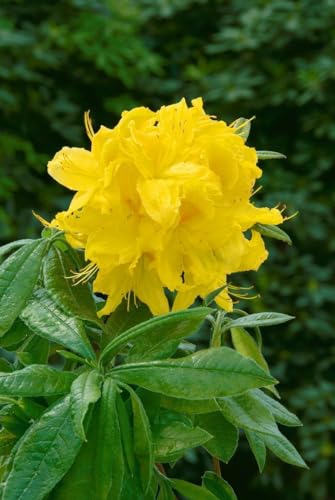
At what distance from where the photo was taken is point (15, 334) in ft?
2.43

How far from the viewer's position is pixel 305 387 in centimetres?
244

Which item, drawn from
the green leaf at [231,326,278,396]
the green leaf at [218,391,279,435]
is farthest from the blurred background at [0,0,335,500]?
the green leaf at [218,391,279,435]

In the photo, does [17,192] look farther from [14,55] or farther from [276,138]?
[276,138]

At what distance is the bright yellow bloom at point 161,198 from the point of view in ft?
2.22

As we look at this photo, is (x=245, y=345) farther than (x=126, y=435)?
Yes

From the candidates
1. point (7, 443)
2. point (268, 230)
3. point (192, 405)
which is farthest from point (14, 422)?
point (268, 230)

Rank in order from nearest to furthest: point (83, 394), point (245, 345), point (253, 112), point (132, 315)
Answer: point (83, 394), point (132, 315), point (245, 345), point (253, 112)

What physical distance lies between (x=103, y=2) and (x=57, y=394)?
2039 mm

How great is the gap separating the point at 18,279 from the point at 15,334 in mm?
A: 49

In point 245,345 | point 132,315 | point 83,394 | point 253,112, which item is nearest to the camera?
point 83,394

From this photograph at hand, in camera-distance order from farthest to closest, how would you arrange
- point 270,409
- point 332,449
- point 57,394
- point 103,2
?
1. point 103,2
2. point 332,449
3. point 270,409
4. point 57,394

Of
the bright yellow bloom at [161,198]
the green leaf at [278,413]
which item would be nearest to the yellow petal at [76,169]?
the bright yellow bloom at [161,198]

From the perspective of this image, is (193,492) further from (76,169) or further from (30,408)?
(76,169)

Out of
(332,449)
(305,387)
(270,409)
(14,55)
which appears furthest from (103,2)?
(270,409)
